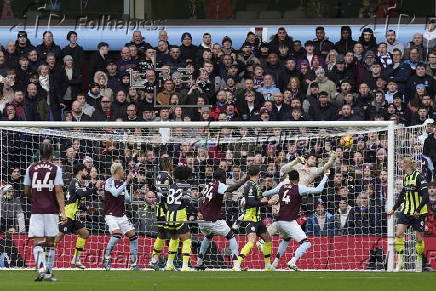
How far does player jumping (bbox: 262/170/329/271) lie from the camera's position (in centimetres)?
2100

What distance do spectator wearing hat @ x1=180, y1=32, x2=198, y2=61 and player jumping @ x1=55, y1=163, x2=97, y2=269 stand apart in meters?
5.26

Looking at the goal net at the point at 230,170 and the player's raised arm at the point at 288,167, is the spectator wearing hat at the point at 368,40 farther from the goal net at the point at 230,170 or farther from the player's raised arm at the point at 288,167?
the player's raised arm at the point at 288,167

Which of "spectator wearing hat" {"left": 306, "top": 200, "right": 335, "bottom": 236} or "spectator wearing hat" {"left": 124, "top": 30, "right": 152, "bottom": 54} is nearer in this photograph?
"spectator wearing hat" {"left": 306, "top": 200, "right": 335, "bottom": 236}

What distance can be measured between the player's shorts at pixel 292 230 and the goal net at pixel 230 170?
1.28 m

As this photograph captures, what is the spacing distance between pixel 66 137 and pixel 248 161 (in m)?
3.36

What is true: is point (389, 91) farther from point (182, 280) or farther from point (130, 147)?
point (182, 280)

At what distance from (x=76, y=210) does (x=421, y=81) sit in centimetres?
766

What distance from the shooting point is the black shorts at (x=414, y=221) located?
70.7 feet

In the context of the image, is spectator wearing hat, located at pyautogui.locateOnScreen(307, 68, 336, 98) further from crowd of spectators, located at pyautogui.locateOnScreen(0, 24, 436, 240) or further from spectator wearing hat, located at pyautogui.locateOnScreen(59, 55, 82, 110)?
spectator wearing hat, located at pyautogui.locateOnScreen(59, 55, 82, 110)

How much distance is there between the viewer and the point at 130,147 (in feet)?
76.7

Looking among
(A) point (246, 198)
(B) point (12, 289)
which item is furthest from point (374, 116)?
(B) point (12, 289)

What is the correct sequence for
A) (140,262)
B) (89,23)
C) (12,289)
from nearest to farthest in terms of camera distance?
(12,289)
(140,262)
(89,23)

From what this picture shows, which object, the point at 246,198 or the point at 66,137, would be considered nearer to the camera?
the point at 246,198

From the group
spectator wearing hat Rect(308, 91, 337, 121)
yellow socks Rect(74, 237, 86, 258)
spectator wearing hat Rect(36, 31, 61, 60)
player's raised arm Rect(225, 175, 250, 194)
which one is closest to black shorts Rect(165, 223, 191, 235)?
player's raised arm Rect(225, 175, 250, 194)
